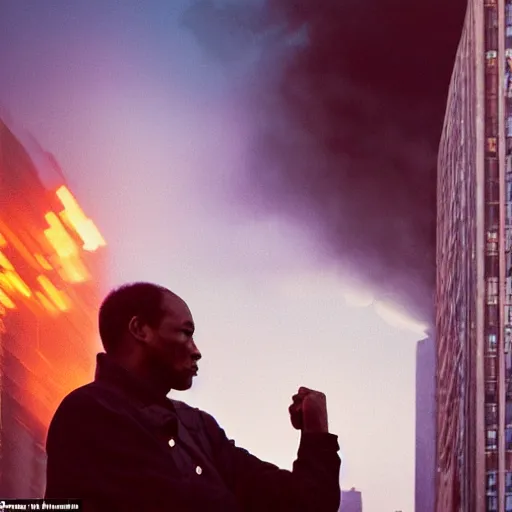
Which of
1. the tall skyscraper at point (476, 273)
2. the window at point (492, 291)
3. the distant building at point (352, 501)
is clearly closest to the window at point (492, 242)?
the tall skyscraper at point (476, 273)

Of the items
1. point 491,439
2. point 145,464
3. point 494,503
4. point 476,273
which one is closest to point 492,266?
point 476,273

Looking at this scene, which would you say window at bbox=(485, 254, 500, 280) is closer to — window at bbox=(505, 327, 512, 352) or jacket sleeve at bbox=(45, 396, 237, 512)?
window at bbox=(505, 327, 512, 352)

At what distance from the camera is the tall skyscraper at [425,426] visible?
140 inches

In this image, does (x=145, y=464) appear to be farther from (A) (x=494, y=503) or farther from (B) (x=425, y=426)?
(A) (x=494, y=503)

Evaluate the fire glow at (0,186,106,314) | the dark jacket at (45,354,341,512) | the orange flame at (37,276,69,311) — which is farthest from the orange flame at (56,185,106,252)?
the dark jacket at (45,354,341,512)

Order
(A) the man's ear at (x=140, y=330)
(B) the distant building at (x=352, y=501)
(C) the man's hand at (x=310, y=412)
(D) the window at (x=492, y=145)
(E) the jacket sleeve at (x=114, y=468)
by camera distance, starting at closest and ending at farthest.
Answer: (E) the jacket sleeve at (x=114, y=468), (C) the man's hand at (x=310, y=412), (A) the man's ear at (x=140, y=330), (B) the distant building at (x=352, y=501), (D) the window at (x=492, y=145)

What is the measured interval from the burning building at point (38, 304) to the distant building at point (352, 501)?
1016 millimetres

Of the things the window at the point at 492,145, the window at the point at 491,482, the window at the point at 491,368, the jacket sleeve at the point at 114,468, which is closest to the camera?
the jacket sleeve at the point at 114,468

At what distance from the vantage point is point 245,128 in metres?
3.93

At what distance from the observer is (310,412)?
2412 millimetres

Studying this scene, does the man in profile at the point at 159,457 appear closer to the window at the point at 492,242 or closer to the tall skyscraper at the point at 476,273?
the tall skyscraper at the point at 476,273

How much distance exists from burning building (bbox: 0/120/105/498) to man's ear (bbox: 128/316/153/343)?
1003 millimetres

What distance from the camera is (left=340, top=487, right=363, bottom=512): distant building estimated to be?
354 cm

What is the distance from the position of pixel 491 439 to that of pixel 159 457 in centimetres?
183
